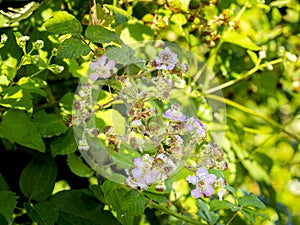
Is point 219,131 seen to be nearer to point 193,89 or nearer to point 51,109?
point 193,89

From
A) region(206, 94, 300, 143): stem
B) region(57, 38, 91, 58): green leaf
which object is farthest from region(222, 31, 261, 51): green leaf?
region(57, 38, 91, 58): green leaf

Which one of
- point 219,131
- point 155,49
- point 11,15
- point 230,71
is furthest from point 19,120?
point 230,71

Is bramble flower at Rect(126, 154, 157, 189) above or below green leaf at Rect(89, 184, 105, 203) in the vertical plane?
above

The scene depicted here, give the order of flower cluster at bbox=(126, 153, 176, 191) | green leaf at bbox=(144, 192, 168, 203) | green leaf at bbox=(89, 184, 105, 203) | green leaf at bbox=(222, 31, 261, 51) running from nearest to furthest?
1. flower cluster at bbox=(126, 153, 176, 191)
2. green leaf at bbox=(144, 192, 168, 203)
3. green leaf at bbox=(89, 184, 105, 203)
4. green leaf at bbox=(222, 31, 261, 51)

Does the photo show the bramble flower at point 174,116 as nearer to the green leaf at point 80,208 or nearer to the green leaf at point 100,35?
the green leaf at point 100,35

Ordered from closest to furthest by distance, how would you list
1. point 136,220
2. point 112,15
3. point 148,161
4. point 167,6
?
point 148,161 < point 112,15 < point 136,220 < point 167,6

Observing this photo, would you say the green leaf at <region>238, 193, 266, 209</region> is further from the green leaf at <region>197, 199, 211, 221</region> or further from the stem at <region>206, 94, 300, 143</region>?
the stem at <region>206, 94, 300, 143</region>
